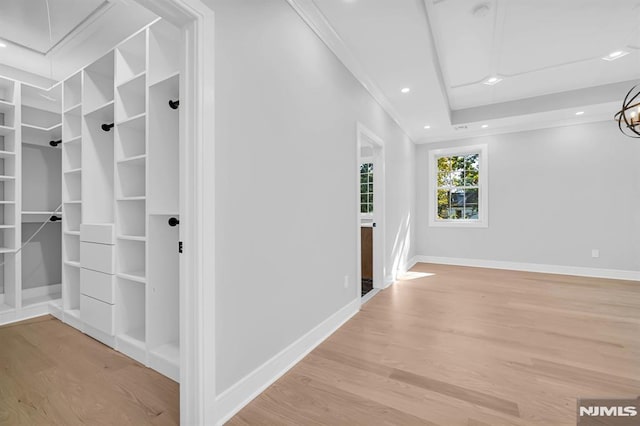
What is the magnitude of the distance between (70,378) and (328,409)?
5.68ft

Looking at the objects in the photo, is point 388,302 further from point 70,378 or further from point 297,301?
point 70,378

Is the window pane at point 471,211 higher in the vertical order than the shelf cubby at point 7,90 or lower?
lower

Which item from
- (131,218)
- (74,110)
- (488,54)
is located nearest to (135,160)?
(131,218)

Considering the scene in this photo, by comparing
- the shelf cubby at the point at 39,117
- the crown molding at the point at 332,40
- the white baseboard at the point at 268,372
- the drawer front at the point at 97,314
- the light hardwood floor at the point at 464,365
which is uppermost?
the crown molding at the point at 332,40

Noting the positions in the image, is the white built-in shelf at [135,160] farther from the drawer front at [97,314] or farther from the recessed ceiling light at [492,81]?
the recessed ceiling light at [492,81]

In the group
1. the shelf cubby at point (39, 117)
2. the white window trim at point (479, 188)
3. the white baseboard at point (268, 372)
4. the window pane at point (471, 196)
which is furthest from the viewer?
the window pane at point (471, 196)

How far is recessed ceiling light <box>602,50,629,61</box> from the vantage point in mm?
3240

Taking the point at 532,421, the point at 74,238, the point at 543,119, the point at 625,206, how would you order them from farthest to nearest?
1. the point at 543,119
2. the point at 625,206
3. the point at 74,238
4. the point at 532,421

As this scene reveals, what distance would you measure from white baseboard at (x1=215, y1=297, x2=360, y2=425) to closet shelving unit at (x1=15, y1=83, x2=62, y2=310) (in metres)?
2.72

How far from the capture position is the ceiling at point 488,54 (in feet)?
8.00

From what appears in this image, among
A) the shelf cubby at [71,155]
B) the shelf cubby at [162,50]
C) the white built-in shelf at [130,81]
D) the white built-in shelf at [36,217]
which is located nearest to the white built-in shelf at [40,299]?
the white built-in shelf at [36,217]

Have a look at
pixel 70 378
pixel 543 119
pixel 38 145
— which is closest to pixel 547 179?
pixel 543 119

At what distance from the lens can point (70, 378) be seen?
74.7 inches

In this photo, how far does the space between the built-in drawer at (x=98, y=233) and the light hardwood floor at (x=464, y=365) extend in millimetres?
1693
